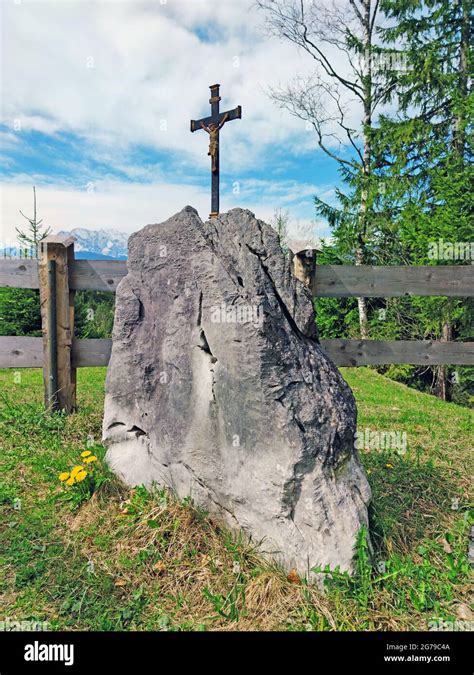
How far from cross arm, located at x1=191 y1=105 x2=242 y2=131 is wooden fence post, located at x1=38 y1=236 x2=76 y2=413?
4.06 metres

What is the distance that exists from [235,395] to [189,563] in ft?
3.44

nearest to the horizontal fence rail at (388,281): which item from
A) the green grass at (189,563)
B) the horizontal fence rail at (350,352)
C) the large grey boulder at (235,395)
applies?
the horizontal fence rail at (350,352)

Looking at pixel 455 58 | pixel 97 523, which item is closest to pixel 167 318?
pixel 97 523

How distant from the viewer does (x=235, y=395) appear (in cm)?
300

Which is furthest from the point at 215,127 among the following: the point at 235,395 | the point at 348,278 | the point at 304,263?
the point at 235,395

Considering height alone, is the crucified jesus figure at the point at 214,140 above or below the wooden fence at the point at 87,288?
above

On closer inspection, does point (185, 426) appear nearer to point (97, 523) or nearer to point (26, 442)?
point (97, 523)

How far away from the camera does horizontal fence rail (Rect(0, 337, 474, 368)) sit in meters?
5.88

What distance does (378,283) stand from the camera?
19.6ft

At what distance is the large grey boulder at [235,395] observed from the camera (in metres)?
2.82

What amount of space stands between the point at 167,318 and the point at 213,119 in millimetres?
6158

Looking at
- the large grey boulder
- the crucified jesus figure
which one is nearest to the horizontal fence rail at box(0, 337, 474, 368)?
the large grey boulder

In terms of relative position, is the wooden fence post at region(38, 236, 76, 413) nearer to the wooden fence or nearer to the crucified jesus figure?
the wooden fence

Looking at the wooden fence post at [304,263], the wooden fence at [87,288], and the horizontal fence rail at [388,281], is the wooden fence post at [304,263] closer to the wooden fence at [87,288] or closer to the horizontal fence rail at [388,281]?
the wooden fence at [87,288]
